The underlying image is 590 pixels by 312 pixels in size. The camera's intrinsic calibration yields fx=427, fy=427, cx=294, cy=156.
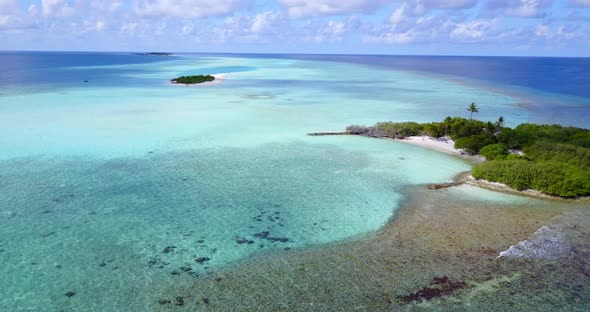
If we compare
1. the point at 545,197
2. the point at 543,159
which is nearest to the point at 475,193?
the point at 545,197

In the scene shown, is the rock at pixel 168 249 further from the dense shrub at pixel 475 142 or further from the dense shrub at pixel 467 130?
the dense shrub at pixel 467 130

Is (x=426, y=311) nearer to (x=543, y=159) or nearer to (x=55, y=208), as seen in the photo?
(x=55, y=208)

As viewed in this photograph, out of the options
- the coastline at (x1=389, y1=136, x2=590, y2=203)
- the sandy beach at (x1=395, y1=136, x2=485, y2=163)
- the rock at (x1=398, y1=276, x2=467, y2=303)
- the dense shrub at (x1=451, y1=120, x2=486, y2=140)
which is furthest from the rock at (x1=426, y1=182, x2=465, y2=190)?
the dense shrub at (x1=451, y1=120, x2=486, y2=140)

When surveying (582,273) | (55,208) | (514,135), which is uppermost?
(514,135)

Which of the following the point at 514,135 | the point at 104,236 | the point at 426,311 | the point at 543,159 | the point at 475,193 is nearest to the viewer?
the point at 426,311

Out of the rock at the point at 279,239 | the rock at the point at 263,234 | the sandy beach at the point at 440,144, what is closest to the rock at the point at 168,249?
the rock at the point at 263,234
